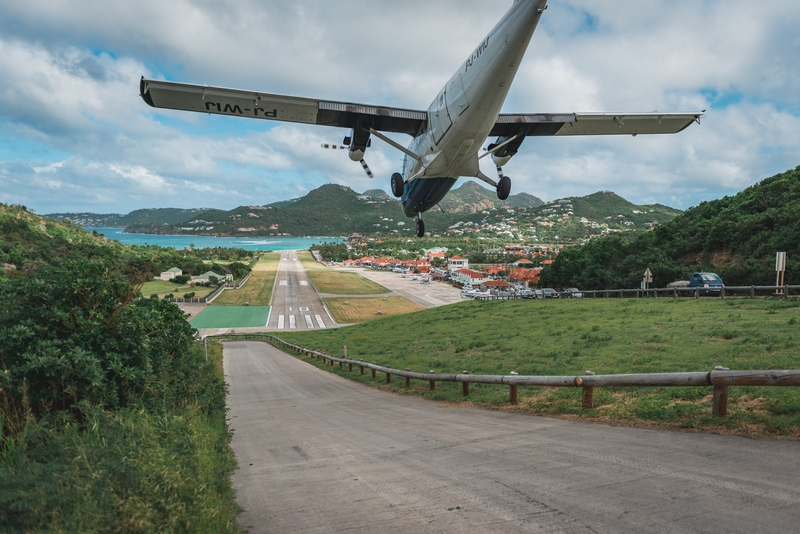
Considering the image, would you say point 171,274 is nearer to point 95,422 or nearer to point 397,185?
point 397,185

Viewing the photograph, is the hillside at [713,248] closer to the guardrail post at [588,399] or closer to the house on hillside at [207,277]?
the guardrail post at [588,399]

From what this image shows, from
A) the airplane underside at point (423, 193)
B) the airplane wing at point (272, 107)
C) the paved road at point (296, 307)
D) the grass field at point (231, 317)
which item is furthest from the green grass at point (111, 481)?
the grass field at point (231, 317)

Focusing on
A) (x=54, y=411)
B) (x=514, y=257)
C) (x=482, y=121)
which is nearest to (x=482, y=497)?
(x=54, y=411)

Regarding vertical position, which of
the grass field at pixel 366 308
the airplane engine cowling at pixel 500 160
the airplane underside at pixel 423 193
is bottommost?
the grass field at pixel 366 308

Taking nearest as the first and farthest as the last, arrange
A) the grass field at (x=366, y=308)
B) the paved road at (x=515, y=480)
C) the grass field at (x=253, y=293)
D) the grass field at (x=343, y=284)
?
the paved road at (x=515, y=480), the grass field at (x=366, y=308), the grass field at (x=253, y=293), the grass field at (x=343, y=284)

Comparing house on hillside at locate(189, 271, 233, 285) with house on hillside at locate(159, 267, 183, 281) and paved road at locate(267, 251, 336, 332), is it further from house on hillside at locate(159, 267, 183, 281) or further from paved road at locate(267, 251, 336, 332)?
paved road at locate(267, 251, 336, 332)

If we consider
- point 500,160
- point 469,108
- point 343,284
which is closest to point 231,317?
point 343,284
